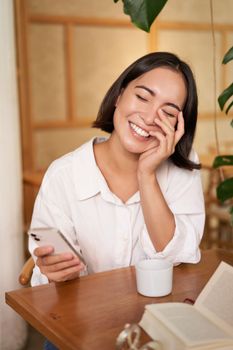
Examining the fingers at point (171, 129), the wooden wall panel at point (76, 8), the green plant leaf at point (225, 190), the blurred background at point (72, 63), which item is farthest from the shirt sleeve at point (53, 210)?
the wooden wall panel at point (76, 8)

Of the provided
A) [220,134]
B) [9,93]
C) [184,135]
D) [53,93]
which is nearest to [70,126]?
[53,93]

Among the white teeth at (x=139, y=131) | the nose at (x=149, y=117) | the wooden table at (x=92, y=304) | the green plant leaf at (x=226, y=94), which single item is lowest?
the wooden table at (x=92, y=304)

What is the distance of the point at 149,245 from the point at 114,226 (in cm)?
15

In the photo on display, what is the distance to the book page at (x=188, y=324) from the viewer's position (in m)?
0.99

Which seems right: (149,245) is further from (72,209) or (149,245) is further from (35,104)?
(35,104)

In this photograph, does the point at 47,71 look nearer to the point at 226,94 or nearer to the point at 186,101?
the point at 186,101

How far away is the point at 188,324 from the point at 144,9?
73 cm

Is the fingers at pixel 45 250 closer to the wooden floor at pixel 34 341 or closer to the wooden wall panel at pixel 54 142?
the wooden floor at pixel 34 341

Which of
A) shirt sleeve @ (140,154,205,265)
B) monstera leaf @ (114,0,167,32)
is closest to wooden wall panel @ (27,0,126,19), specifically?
shirt sleeve @ (140,154,205,265)

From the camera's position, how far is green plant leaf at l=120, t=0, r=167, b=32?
1.27 meters

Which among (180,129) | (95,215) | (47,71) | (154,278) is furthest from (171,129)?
(47,71)

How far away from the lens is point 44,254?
1.36m

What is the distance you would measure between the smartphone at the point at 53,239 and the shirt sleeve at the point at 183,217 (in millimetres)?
322

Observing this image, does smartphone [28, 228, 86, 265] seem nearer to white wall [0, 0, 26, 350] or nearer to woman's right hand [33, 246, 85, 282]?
woman's right hand [33, 246, 85, 282]
